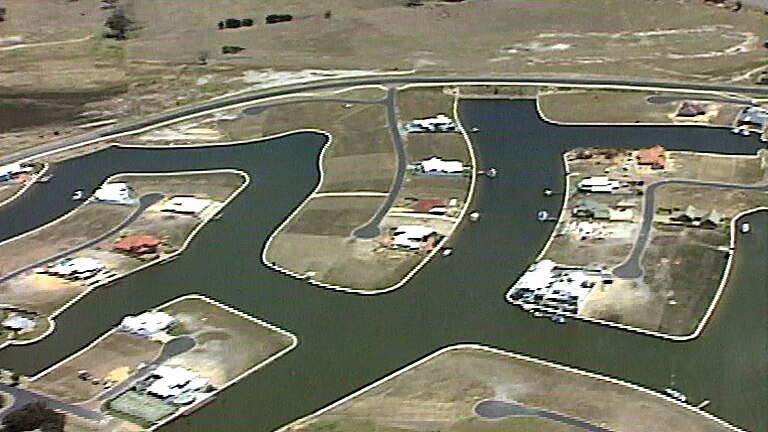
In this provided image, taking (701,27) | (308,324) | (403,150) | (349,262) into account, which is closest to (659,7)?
(701,27)

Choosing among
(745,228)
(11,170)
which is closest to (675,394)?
(745,228)

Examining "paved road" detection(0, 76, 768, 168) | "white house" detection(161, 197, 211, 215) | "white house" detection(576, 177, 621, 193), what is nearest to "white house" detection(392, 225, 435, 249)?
"white house" detection(576, 177, 621, 193)

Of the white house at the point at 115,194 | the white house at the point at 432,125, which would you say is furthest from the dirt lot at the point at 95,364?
the white house at the point at 432,125

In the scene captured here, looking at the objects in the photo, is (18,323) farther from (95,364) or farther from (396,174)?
(396,174)

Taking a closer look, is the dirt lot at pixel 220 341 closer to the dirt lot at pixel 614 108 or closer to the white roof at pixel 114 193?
the white roof at pixel 114 193

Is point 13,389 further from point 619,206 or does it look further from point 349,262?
point 619,206

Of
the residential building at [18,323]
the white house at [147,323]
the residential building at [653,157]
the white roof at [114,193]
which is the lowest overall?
the residential building at [18,323]

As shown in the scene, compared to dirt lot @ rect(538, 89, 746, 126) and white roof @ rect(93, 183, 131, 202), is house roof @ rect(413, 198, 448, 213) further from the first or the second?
white roof @ rect(93, 183, 131, 202)
